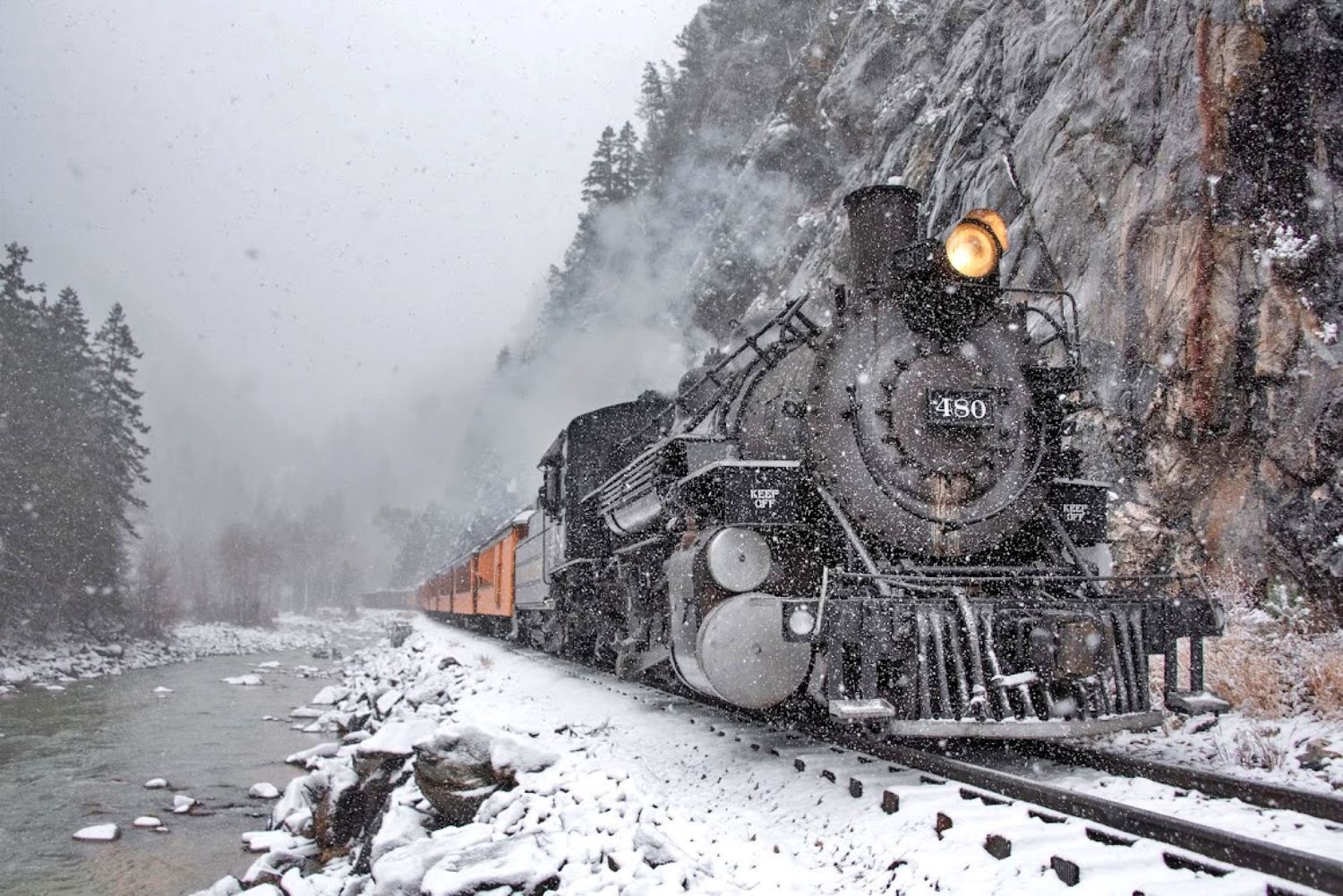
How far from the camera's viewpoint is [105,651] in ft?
86.0

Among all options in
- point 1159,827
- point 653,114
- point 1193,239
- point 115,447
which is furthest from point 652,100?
point 1159,827

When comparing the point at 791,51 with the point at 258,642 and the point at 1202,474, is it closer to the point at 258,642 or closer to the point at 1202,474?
the point at 258,642

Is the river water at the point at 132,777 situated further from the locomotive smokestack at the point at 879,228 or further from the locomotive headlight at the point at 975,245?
the locomotive headlight at the point at 975,245

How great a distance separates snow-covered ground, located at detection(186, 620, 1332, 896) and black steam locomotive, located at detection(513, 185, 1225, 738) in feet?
1.66

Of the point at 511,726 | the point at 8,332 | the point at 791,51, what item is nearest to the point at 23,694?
the point at 8,332

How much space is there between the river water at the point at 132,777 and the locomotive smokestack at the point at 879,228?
761 cm

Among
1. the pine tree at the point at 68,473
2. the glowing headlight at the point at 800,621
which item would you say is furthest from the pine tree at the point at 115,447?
the glowing headlight at the point at 800,621

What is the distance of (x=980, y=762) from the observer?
5125 mm

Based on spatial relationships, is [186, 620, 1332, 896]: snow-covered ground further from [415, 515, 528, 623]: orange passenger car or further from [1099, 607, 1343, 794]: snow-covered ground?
[415, 515, 528, 623]: orange passenger car

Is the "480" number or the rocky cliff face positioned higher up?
the rocky cliff face

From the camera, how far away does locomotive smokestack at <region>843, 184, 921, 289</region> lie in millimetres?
6129

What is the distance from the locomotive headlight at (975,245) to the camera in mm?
5770

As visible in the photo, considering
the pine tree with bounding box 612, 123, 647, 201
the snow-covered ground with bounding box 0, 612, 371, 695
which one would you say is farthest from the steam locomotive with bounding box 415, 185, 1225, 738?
the pine tree with bounding box 612, 123, 647, 201

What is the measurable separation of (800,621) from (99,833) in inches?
335
